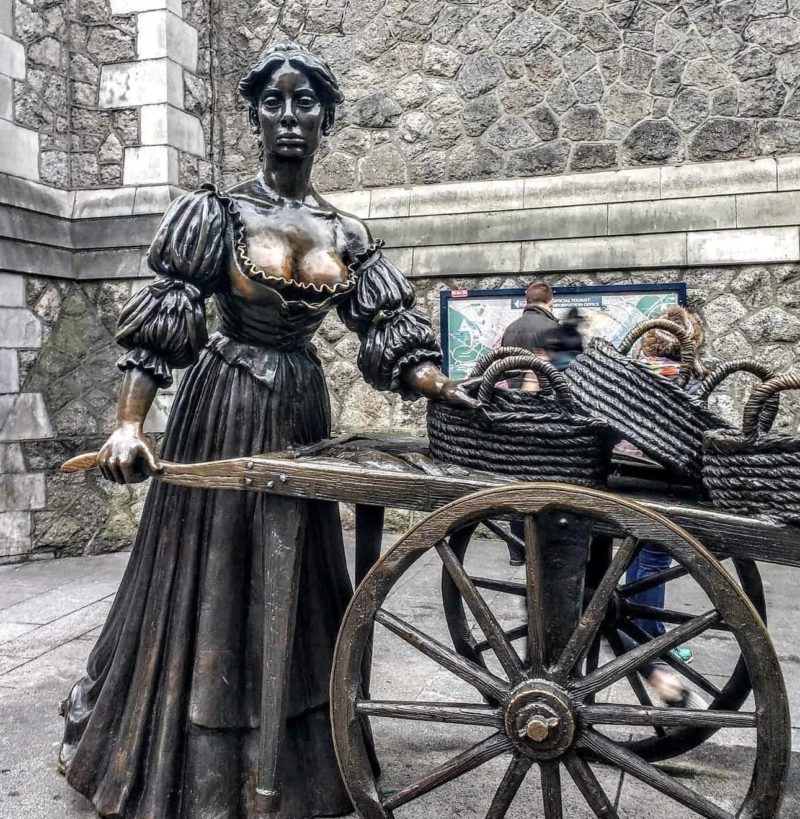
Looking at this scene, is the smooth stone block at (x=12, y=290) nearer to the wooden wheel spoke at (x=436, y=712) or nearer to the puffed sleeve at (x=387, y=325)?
the puffed sleeve at (x=387, y=325)

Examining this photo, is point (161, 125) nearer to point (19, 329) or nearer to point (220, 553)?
point (19, 329)

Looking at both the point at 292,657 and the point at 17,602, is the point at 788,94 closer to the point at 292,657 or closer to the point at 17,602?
the point at 292,657

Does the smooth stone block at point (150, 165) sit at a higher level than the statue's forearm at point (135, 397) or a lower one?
higher

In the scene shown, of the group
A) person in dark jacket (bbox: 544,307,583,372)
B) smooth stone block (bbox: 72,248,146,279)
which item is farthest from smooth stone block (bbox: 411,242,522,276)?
smooth stone block (bbox: 72,248,146,279)

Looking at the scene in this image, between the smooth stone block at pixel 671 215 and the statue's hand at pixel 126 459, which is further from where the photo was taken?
the smooth stone block at pixel 671 215

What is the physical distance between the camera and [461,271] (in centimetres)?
595

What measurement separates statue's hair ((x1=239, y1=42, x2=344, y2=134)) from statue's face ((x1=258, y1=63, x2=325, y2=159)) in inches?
0.6

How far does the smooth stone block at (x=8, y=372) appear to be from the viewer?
208 inches

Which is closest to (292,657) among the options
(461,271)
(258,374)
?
(258,374)

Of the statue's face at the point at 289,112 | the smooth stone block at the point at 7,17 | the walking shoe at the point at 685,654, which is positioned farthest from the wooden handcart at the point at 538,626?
the smooth stone block at the point at 7,17

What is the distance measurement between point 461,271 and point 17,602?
146 inches

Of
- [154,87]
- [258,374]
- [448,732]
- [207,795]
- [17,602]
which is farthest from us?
[154,87]

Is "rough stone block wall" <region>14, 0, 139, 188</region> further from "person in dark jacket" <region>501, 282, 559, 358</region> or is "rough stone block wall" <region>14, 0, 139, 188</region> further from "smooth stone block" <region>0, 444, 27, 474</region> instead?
"person in dark jacket" <region>501, 282, 559, 358</region>

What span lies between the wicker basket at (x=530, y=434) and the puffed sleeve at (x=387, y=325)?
0.40m
